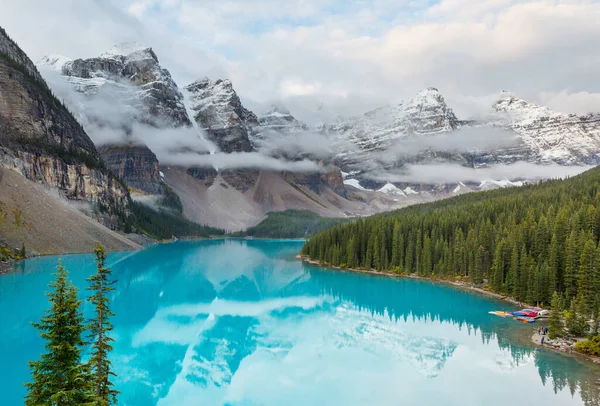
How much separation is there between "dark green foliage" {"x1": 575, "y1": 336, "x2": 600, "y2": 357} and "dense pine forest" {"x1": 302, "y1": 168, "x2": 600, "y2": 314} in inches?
206

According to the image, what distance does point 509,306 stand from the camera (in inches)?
2125

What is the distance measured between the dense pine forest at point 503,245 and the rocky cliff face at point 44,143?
73714 mm

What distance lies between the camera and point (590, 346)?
34.0 m

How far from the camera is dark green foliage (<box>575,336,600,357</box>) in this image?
110ft

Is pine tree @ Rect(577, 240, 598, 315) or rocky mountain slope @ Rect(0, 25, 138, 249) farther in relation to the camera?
rocky mountain slope @ Rect(0, 25, 138, 249)

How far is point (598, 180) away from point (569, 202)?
22.0 m

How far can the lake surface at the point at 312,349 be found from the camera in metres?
28.0

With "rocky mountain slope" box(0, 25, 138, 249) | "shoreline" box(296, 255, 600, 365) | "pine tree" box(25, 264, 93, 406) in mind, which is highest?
"rocky mountain slope" box(0, 25, 138, 249)

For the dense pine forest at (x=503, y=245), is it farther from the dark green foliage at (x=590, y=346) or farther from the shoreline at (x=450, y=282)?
the dark green foliage at (x=590, y=346)

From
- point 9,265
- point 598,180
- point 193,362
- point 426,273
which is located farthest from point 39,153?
point 598,180

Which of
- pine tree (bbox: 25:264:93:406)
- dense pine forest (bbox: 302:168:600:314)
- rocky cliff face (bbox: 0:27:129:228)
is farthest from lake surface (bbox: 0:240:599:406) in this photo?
rocky cliff face (bbox: 0:27:129:228)

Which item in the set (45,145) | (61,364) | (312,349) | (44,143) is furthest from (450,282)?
(44,143)

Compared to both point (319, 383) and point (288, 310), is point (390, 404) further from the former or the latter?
point (288, 310)

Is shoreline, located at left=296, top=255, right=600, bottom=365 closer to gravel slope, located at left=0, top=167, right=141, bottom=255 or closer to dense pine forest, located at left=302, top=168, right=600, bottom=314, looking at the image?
dense pine forest, located at left=302, top=168, right=600, bottom=314
